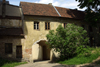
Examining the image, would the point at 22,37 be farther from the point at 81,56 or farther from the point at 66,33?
the point at 81,56

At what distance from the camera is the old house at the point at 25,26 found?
1498 cm

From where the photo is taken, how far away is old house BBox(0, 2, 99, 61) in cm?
1498

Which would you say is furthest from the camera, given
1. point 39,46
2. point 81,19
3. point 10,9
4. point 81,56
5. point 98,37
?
point 39,46

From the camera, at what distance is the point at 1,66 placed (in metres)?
11.7

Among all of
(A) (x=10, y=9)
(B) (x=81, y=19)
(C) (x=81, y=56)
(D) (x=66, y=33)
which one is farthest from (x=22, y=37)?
(B) (x=81, y=19)

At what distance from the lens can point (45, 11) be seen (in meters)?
16.9

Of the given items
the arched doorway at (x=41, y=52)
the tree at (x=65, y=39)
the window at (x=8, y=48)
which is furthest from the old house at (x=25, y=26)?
the arched doorway at (x=41, y=52)

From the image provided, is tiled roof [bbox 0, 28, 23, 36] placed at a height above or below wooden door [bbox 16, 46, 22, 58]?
above

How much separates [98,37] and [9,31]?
1397 cm

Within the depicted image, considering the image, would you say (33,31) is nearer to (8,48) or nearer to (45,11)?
(45,11)

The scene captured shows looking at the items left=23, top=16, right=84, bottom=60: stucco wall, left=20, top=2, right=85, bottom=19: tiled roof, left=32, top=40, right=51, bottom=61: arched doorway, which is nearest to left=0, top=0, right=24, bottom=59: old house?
left=23, top=16, right=84, bottom=60: stucco wall

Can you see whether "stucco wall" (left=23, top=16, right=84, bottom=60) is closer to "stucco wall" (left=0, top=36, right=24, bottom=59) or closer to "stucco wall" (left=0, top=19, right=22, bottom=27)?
"stucco wall" (left=0, top=36, right=24, bottom=59)

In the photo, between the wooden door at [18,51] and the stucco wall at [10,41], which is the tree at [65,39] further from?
the wooden door at [18,51]

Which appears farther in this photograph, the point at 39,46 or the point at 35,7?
the point at 39,46
